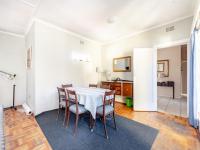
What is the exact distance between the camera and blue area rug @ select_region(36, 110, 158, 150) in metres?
1.84

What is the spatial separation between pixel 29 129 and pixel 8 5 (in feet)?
9.08

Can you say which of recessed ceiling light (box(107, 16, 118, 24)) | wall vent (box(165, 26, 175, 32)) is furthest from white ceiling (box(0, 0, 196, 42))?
wall vent (box(165, 26, 175, 32))

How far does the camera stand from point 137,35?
4.07 m

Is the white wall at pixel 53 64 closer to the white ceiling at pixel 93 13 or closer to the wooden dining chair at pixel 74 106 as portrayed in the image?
the white ceiling at pixel 93 13

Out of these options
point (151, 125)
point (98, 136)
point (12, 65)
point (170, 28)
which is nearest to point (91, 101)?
point (98, 136)

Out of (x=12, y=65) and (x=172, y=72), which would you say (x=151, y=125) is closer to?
(x=172, y=72)

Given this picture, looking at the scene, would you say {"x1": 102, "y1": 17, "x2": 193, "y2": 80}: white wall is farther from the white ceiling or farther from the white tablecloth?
the white tablecloth

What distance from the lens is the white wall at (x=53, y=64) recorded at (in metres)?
3.17

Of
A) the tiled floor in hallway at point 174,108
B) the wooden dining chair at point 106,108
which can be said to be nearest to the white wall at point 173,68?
the tiled floor in hallway at point 174,108

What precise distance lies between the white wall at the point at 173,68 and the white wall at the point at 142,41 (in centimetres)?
253

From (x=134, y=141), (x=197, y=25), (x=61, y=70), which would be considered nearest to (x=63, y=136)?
(x=134, y=141)

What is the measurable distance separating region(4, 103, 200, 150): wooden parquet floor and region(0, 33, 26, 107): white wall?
1049 millimetres

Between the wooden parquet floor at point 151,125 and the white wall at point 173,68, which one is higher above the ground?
the white wall at point 173,68

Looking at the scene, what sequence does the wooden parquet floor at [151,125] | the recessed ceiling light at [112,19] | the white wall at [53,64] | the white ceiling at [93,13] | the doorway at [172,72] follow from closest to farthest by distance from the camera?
the wooden parquet floor at [151,125], the white ceiling at [93,13], the recessed ceiling light at [112,19], the white wall at [53,64], the doorway at [172,72]
